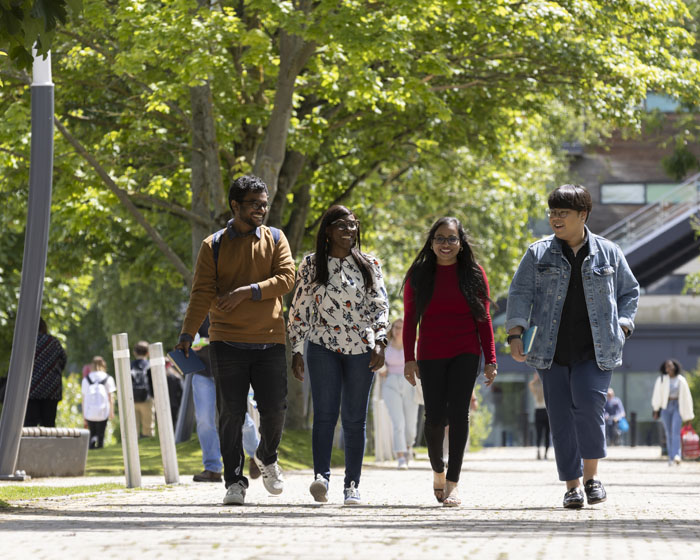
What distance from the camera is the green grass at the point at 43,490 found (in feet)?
33.6

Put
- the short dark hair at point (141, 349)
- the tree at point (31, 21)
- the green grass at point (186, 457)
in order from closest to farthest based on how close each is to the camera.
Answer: the tree at point (31, 21), the green grass at point (186, 457), the short dark hair at point (141, 349)

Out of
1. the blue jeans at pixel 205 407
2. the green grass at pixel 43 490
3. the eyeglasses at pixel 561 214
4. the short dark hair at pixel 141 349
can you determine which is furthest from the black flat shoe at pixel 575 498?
the short dark hair at pixel 141 349

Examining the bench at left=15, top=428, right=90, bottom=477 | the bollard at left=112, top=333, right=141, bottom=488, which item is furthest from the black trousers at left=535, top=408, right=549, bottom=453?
the bollard at left=112, top=333, right=141, bottom=488

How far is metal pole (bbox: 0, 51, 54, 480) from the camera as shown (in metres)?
11.8

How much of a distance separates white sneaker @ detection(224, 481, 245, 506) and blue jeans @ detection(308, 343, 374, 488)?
0.49m

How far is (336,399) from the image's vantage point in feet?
30.1

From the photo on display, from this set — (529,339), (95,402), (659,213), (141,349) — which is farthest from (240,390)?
(659,213)

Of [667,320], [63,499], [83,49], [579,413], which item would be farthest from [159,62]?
[667,320]

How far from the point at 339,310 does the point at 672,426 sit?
16.0 meters

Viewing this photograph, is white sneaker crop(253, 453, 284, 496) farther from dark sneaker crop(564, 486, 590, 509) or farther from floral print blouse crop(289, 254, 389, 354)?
dark sneaker crop(564, 486, 590, 509)

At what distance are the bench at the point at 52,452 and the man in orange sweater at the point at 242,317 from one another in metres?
5.24

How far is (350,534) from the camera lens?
659 cm

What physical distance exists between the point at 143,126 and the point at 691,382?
42.4 feet

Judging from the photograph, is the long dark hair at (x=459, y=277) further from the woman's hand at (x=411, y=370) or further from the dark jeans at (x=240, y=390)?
the dark jeans at (x=240, y=390)
